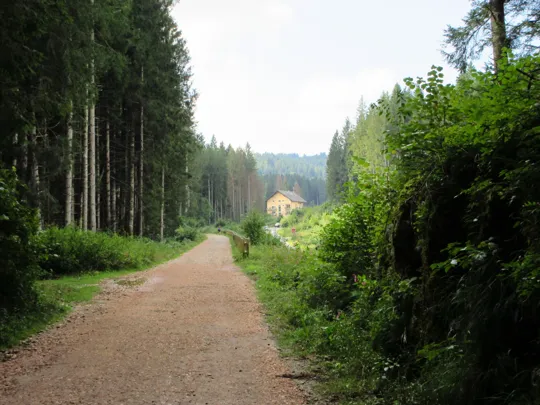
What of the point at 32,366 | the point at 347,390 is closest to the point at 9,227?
the point at 32,366

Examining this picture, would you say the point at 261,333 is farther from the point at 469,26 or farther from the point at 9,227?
the point at 469,26

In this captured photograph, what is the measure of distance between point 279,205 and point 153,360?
11235cm

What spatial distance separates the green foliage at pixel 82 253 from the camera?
12.1 meters

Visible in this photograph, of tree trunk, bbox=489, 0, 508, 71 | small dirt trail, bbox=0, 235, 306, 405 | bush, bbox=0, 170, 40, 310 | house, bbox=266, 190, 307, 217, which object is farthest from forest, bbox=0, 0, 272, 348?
house, bbox=266, 190, 307, 217

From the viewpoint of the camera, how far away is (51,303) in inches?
311

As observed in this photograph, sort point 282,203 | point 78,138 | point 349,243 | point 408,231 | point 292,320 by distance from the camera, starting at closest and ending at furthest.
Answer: point 408,231 → point 349,243 → point 292,320 → point 78,138 → point 282,203

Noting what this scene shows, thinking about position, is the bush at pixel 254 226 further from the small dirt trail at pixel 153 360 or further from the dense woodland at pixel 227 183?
the dense woodland at pixel 227 183

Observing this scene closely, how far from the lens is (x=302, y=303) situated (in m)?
7.91

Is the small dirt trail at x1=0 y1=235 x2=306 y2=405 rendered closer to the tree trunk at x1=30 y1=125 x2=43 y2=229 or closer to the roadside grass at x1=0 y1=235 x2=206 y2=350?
the roadside grass at x1=0 y1=235 x2=206 y2=350

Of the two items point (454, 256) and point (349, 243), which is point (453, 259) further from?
point (349, 243)

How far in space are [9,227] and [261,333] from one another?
4.83 metres

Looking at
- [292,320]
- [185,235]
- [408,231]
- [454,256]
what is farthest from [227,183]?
[454,256]

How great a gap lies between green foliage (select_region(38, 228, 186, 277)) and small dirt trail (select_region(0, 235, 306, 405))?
4.06m

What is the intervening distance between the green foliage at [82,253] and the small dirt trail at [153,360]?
13.3ft
